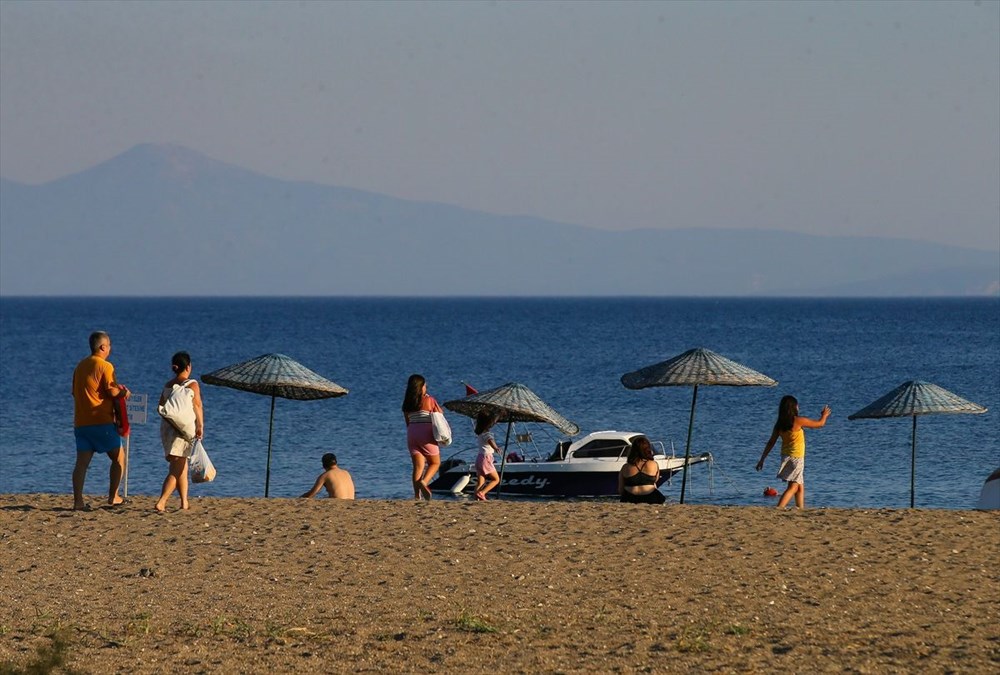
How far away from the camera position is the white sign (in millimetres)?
15430

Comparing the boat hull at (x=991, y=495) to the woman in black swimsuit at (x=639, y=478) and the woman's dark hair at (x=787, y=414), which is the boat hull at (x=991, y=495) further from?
the woman in black swimsuit at (x=639, y=478)

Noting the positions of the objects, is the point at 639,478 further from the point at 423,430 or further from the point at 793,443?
the point at 423,430

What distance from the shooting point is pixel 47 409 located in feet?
163

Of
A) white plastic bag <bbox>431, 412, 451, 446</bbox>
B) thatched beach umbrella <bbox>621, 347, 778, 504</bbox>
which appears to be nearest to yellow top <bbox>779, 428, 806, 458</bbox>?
thatched beach umbrella <bbox>621, 347, 778, 504</bbox>

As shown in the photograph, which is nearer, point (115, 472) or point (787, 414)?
point (115, 472)

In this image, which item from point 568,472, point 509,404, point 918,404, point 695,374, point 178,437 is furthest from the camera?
point 568,472

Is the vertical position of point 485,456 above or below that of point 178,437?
below

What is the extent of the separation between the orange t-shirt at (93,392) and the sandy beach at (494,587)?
3.25ft

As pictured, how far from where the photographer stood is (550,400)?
5659 cm

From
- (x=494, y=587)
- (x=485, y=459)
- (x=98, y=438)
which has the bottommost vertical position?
(x=494, y=587)

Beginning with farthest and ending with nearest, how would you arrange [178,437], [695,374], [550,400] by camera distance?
[550,400] → [695,374] → [178,437]

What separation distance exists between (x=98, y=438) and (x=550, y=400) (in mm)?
42661

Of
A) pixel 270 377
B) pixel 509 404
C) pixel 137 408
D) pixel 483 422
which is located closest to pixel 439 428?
pixel 483 422

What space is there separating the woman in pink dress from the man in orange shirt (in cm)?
348
